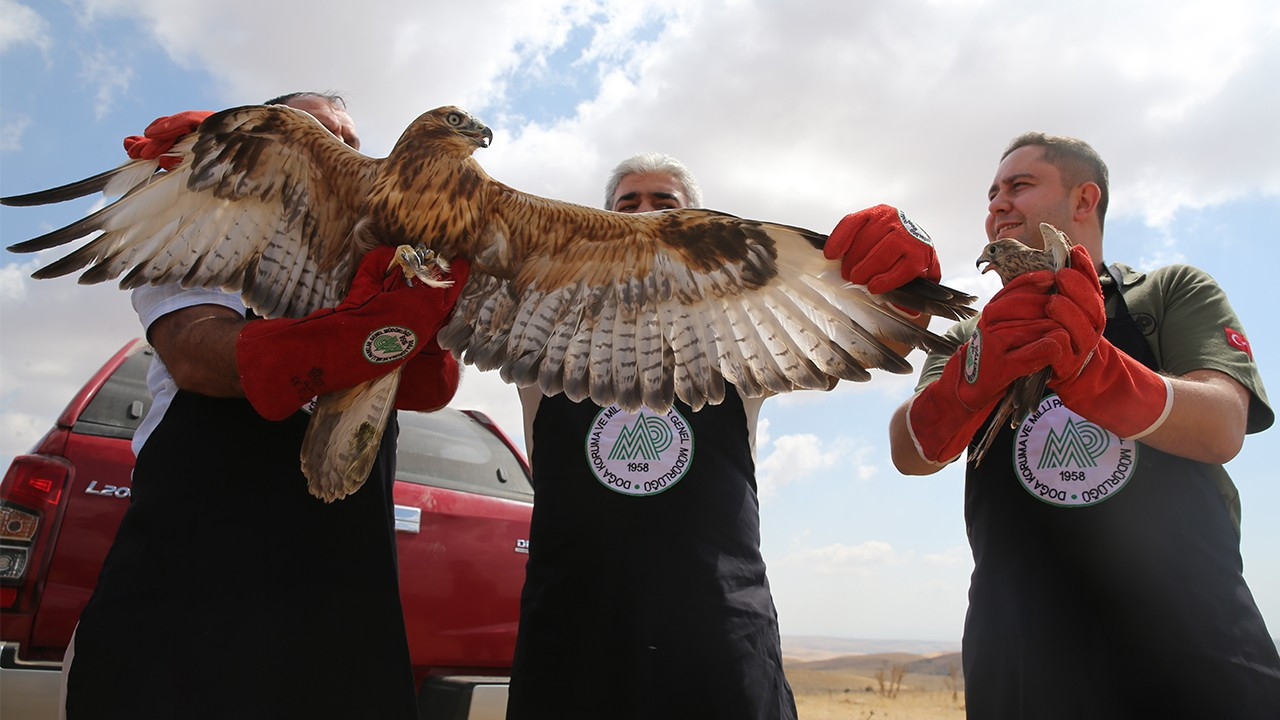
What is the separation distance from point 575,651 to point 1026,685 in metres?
1.32

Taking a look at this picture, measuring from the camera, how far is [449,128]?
8.71 ft

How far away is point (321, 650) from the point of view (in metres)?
2.19

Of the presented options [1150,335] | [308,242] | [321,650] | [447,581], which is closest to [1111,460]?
[1150,335]

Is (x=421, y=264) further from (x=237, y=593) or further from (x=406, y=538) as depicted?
(x=406, y=538)

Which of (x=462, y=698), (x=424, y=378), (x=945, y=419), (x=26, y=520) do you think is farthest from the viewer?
(x=462, y=698)

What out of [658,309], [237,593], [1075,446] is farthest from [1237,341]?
[237,593]

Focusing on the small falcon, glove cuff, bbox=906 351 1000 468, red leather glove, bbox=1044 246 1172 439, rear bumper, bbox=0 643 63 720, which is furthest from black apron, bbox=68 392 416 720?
red leather glove, bbox=1044 246 1172 439

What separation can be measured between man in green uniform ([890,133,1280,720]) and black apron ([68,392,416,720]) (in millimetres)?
1693

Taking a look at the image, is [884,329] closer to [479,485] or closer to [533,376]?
[533,376]

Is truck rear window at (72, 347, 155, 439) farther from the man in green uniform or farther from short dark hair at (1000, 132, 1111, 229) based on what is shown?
short dark hair at (1000, 132, 1111, 229)

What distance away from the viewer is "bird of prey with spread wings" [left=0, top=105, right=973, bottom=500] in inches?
100

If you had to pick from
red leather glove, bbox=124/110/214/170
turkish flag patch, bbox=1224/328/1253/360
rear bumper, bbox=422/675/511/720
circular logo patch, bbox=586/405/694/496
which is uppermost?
red leather glove, bbox=124/110/214/170

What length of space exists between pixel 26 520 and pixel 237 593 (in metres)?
1.71

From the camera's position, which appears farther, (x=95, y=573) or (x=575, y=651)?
(x=95, y=573)
